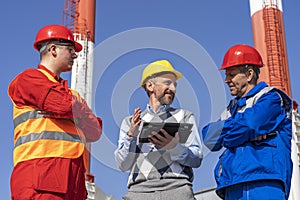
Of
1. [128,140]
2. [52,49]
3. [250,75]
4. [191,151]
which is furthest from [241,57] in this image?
[52,49]

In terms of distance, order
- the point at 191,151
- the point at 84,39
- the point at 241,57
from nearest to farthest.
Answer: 1. the point at 191,151
2. the point at 241,57
3. the point at 84,39

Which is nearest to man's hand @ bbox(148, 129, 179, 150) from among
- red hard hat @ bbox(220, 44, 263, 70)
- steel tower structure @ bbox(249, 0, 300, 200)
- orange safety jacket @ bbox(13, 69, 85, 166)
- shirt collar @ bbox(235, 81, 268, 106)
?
→ orange safety jacket @ bbox(13, 69, 85, 166)

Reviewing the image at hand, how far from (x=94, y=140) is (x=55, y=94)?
0.46 meters

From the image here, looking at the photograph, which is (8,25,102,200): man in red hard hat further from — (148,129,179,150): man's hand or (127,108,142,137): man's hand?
(148,129,179,150): man's hand

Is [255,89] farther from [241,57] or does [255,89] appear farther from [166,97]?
[166,97]

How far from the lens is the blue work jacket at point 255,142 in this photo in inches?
149

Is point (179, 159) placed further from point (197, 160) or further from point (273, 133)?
point (273, 133)

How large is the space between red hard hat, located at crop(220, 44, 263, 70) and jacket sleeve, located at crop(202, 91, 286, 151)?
410 millimetres

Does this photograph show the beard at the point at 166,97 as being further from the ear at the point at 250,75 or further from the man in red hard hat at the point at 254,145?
the ear at the point at 250,75

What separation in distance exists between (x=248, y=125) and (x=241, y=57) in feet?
2.43

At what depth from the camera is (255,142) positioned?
3.93 metres

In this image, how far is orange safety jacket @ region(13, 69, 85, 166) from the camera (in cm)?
373

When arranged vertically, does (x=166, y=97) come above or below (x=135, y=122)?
above

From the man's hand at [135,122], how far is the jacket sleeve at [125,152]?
76 mm
